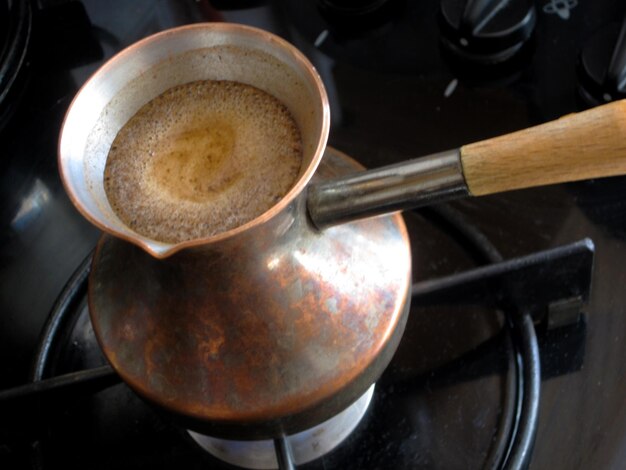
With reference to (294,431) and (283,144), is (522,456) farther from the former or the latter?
(283,144)

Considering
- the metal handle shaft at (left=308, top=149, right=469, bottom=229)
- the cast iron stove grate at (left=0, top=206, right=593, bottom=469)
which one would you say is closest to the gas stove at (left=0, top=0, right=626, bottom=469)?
the cast iron stove grate at (left=0, top=206, right=593, bottom=469)

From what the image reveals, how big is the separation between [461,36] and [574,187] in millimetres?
153

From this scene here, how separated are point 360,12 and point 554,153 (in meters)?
0.40

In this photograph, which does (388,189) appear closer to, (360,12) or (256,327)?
(256,327)

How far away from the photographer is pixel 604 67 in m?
0.68

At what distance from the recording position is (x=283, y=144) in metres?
0.51

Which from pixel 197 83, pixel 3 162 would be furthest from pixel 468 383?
pixel 3 162

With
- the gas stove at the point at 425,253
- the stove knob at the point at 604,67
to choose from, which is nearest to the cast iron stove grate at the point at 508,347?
the gas stove at the point at 425,253

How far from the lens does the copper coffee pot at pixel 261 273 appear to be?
48cm

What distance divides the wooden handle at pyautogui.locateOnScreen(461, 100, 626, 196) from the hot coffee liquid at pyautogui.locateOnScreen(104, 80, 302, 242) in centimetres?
10

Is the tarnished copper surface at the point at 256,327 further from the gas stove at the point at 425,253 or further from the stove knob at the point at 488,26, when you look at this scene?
the stove knob at the point at 488,26

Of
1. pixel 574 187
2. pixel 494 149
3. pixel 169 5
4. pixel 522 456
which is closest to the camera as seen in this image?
pixel 494 149

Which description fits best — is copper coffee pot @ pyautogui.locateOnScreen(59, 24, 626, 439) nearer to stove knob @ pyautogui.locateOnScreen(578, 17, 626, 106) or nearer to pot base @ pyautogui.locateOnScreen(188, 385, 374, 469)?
pot base @ pyautogui.locateOnScreen(188, 385, 374, 469)

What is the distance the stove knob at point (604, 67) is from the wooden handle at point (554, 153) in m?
0.23
